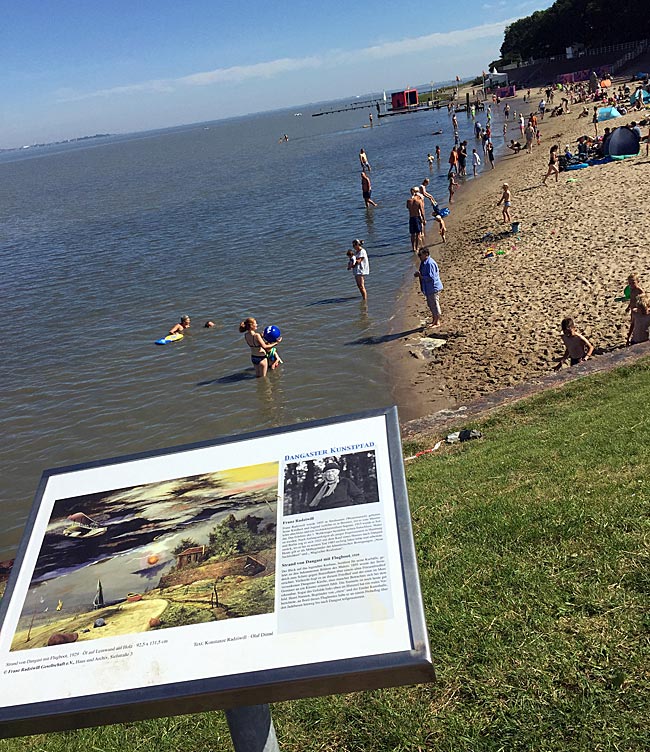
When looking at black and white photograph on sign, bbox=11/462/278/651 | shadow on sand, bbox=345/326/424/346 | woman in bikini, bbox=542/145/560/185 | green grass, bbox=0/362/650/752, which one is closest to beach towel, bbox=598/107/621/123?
woman in bikini, bbox=542/145/560/185

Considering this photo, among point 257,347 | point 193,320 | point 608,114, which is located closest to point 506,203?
point 193,320

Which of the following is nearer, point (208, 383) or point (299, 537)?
point (299, 537)

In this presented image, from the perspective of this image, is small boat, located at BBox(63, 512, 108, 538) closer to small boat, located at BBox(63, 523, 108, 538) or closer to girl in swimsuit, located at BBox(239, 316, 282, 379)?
small boat, located at BBox(63, 523, 108, 538)

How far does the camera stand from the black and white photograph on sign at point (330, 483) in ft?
Answer: 8.93

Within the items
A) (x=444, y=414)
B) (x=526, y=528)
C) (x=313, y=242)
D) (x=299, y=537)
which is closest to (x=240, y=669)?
(x=299, y=537)

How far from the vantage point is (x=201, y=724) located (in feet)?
13.1

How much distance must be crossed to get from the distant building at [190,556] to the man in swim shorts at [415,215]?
1936 centimetres

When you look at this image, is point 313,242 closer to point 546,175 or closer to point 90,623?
point 546,175

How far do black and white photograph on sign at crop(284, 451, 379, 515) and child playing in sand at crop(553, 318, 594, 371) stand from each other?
8.32m

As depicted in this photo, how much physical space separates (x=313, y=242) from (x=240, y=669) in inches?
1003

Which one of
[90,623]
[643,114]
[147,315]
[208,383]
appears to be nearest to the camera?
[90,623]

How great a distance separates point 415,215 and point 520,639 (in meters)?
18.9

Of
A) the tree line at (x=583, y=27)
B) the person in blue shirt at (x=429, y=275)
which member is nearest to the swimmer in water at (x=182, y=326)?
the person in blue shirt at (x=429, y=275)

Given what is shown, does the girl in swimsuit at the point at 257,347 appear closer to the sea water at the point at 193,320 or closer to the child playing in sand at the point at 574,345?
the sea water at the point at 193,320
